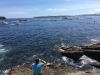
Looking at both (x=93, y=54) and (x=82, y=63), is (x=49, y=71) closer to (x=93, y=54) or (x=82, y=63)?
(x=82, y=63)

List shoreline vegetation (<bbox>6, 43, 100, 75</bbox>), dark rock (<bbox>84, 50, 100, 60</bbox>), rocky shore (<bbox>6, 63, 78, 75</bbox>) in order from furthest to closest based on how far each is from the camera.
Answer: dark rock (<bbox>84, 50, 100, 60</bbox>) < rocky shore (<bbox>6, 63, 78, 75</bbox>) < shoreline vegetation (<bbox>6, 43, 100, 75</bbox>)

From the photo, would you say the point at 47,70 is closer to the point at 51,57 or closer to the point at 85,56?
the point at 51,57

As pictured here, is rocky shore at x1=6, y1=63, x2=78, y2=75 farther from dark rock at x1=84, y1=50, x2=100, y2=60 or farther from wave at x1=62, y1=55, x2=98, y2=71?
dark rock at x1=84, y1=50, x2=100, y2=60

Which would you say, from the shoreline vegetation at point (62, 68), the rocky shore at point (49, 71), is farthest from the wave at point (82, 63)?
the rocky shore at point (49, 71)

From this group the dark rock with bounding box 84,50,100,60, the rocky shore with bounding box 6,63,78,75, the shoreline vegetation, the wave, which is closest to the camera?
the shoreline vegetation

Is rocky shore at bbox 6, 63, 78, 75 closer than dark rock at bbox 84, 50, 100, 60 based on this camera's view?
Yes

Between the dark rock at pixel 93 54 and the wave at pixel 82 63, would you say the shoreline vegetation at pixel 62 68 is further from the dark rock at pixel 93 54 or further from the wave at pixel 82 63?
the wave at pixel 82 63

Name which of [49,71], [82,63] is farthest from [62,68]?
[82,63]

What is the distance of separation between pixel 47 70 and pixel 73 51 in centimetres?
989

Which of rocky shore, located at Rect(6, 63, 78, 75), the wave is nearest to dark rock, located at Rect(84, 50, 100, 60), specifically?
the wave

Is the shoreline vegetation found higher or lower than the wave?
higher

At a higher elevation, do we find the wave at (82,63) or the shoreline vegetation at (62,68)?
the shoreline vegetation at (62,68)

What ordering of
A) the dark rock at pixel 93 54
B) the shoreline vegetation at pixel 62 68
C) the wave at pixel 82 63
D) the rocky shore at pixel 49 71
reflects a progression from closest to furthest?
1. the shoreline vegetation at pixel 62 68
2. the rocky shore at pixel 49 71
3. the wave at pixel 82 63
4. the dark rock at pixel 93 54

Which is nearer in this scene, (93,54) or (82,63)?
(82,63)
